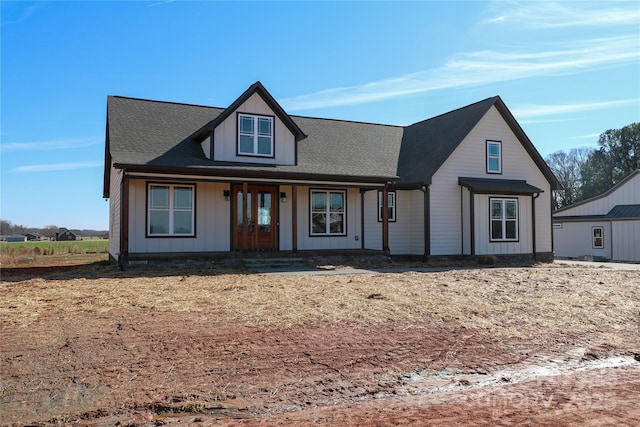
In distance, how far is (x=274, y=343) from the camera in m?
6.32

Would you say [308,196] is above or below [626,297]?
above

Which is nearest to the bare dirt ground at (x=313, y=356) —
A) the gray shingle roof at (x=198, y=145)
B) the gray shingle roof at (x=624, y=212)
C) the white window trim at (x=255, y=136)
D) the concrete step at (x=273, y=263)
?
the concrete step at (x=273, y=263)

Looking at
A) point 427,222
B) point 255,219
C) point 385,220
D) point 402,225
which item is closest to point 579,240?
point 402,225

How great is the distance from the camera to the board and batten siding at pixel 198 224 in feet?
49.9

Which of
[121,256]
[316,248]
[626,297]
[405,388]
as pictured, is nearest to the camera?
[405,388]

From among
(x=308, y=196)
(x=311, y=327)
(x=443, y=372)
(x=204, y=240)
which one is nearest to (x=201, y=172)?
(x=204, y=240)

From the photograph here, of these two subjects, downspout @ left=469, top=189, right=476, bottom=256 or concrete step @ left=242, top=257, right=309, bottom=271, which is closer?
concrete step @ left=242, top=257, right=309, bottom=271

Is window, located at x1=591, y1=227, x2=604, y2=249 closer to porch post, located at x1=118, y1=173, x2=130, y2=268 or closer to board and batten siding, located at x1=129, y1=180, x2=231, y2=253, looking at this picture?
board and batten siding, located at x1=129, y1=180, x2=231, y2=253

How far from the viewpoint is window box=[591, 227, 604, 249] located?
27.2m

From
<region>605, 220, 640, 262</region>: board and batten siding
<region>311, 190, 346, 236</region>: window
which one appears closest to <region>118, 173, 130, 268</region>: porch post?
<region>311, 190, 346, 236</region>: window

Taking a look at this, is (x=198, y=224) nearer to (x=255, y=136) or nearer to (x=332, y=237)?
(x=255, y=136)

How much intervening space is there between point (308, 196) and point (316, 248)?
195 centimetres

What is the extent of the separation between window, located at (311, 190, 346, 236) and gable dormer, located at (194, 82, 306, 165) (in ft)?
5.71

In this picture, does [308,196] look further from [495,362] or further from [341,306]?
A: [495,362]
